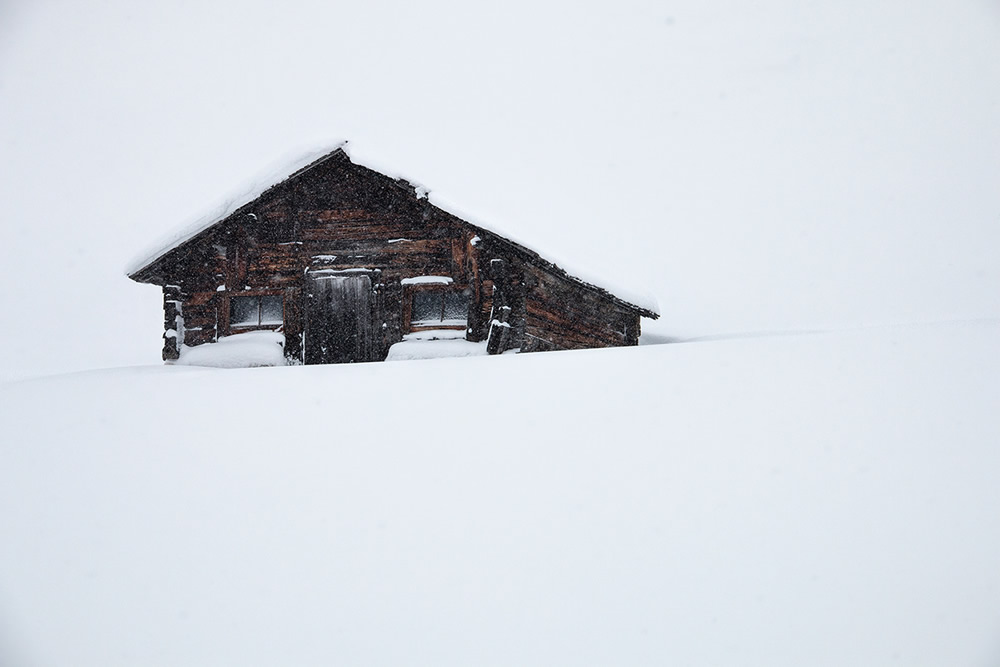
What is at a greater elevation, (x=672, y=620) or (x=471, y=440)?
(x=471, y=440)

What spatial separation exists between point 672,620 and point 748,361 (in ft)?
25.9

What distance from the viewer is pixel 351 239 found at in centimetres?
1419

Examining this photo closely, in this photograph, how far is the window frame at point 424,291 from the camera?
14016mm

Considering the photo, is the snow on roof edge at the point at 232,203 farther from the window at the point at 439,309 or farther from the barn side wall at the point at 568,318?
the barn side wall at the point at 568,318

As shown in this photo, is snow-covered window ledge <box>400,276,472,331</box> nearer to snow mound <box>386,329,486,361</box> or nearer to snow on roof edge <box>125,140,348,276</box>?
snow mound <box>386,329,486,361</box>

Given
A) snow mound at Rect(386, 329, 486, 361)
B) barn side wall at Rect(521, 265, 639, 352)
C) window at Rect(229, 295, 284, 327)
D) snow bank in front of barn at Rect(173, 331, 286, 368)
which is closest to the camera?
snow mound at Rect(386, 329, 486, 361)

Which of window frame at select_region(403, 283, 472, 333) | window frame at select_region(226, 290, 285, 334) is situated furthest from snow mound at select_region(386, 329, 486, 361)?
window frame at select_region(226, 290, 285, 334)

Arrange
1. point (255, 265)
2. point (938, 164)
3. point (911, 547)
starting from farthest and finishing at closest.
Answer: point (938, 164) → point (255, 265) → point (911, 547)

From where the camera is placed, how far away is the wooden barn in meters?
13.9

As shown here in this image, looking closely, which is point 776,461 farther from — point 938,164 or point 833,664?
point 938,164

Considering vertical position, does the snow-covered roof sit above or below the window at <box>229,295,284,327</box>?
above

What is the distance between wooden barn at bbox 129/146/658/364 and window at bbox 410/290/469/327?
0.06ft

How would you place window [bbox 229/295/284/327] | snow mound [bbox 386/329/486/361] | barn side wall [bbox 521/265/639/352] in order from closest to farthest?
snow mound [bbox 386/329/486/361] < barn side wall [bbox 521/265/639/352] < window [bbox 229/295/284/327]

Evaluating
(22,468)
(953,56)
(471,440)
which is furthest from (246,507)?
(953,56)
